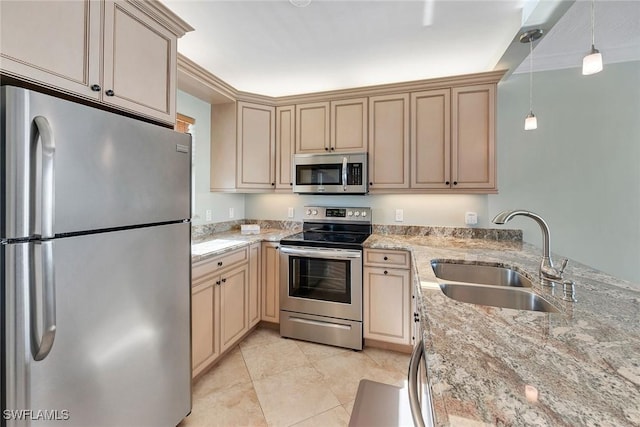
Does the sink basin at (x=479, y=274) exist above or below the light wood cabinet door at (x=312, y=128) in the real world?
below

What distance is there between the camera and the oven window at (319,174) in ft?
8.77

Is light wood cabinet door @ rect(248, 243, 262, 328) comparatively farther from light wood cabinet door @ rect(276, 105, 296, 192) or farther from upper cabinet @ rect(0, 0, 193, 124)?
upper cabinet @ rect(0, 0, 193, 124)

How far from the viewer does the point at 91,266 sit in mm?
1044

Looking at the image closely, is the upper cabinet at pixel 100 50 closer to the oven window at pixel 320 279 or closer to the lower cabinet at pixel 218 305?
the lower cabinet at pixel 218 305

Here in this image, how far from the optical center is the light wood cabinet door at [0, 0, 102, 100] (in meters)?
0.90

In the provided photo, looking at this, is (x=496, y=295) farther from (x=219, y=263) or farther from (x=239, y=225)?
(x=239, y=225)

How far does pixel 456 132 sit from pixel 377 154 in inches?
27.7

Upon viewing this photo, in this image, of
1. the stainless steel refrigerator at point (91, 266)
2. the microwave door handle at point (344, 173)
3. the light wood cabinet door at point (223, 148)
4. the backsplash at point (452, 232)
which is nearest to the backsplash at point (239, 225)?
the light wood cabinet door at point (223, 148)

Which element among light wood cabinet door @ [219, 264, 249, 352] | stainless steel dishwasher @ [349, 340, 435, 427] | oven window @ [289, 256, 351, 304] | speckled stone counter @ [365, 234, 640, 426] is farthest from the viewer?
oven window @ [289, 256, 351, 304]

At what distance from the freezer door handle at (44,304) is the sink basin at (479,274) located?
1746mm

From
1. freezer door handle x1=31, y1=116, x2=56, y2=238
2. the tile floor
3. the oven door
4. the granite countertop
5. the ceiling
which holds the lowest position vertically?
the tile floor

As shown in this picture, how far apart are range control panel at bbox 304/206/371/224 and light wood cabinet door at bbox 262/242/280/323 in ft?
1.98

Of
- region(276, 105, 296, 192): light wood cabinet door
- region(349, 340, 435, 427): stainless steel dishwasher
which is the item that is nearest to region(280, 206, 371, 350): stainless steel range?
region(276, 105, 296, 192): light wood cabinet door

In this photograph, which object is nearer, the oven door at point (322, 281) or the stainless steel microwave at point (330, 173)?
the oven door at point (322, 281)
